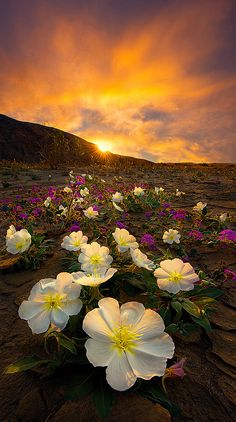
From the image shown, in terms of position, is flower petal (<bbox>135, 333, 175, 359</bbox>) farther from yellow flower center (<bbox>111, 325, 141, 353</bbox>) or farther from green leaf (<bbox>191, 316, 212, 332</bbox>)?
green leaf (<bbox>191, 316, 212, 332</bbox>)

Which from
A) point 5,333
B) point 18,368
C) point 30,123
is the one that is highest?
point 30,123

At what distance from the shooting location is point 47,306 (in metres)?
1.18

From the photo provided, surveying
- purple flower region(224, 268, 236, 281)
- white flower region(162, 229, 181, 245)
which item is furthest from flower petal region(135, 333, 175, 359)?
white flower region(162, 229, 181, 245)

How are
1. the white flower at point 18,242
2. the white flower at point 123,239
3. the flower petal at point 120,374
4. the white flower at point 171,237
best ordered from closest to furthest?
the flower petal at point 120,374 → the white flower at point 123,239 → the white flower at point 18,242 → the white flower at point 171,237

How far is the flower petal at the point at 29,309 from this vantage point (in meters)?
1.14

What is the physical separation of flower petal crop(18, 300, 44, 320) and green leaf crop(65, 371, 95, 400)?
0.30m

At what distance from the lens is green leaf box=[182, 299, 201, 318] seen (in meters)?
1.55

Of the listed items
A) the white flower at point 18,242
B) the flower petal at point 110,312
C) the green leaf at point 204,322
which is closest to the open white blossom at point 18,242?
the white flower at point 18,242

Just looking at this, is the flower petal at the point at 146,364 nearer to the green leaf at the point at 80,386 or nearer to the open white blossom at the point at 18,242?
the green leaf at the point at 80,386

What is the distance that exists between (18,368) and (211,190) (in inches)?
240

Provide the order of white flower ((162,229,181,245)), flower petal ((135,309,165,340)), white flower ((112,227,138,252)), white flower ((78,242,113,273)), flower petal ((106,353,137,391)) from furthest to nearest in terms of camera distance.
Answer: white flower ((162,229,181,245)), white flower ((112,227,138,252)), white flower ((78,242,113,273)), flower petal ((135,309,165,340)), flower petal ((106,353,137,391))

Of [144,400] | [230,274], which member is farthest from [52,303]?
[230,274]

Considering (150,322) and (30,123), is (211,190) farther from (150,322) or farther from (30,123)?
(30,123)

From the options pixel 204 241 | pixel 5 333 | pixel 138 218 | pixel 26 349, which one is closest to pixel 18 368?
pixel 26 349
